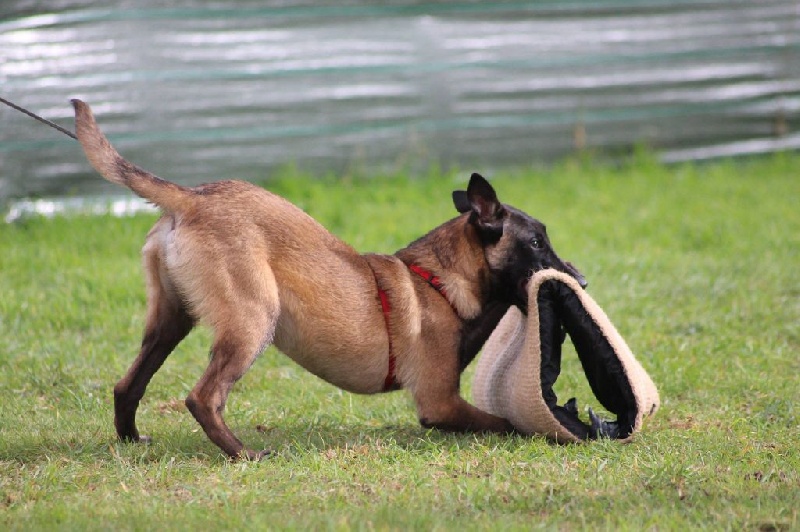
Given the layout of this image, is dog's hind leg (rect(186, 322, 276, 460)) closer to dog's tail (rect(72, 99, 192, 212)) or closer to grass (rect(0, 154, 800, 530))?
grass (rect(0, 154, 800, 530))

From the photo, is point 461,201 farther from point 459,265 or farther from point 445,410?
point 445,410

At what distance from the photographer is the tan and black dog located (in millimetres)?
4574

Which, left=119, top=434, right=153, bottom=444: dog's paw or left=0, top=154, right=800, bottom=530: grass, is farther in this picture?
left=119, top=434, right=153, bottom=444: dog's paw

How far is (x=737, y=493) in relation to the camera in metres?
4.10

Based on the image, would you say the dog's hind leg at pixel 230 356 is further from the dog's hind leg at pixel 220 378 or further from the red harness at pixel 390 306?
the red harness at pixel 390 306

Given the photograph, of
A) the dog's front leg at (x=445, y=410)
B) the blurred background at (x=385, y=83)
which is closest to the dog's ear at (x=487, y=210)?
the dog's front leg at (x=445, y=410)

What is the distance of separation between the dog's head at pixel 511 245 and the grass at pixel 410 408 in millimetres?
702

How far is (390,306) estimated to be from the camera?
503 centimetres

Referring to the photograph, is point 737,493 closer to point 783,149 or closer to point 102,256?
point 102,256

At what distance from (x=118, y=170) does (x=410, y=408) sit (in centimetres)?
191

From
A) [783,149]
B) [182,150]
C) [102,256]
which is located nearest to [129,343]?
[102,256]

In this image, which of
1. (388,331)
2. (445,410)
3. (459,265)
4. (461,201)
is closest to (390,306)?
(388,331)

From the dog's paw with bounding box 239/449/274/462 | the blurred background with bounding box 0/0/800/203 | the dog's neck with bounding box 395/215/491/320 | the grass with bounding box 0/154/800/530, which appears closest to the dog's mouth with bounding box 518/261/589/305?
the dog's neck with bounding box 395/215/491/320

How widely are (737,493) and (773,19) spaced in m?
8.91
